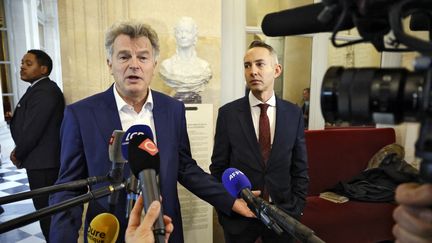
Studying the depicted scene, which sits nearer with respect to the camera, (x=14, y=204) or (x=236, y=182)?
(x=236, y=182)

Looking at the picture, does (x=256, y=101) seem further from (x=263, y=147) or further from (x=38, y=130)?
(x=38, y=130)

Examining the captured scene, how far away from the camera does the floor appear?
280 cm

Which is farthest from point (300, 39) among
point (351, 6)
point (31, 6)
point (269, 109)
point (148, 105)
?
point (31, 6)

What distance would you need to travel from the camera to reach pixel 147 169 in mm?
604

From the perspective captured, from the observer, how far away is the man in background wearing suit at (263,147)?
5.22 ft

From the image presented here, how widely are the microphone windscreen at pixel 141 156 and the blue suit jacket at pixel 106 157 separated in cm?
42

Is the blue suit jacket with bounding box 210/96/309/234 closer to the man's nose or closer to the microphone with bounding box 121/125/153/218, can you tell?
the man's nose

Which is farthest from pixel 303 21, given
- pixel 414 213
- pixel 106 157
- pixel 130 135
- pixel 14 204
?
pixel 14 204

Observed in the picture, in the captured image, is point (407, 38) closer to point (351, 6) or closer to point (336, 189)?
point (351, 6)

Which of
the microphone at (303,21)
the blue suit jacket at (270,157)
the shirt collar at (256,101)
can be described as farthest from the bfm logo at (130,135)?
the shirt collar at (256,101)

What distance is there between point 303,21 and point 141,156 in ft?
1.40

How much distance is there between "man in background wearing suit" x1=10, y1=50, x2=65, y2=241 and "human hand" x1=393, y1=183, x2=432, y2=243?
2451 mm

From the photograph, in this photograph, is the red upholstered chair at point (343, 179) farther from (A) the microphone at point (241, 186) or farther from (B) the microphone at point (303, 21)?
(B) the microphone at point (303, 21)

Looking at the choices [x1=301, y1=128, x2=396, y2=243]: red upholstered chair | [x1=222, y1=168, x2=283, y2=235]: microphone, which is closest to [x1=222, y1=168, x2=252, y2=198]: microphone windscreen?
[x1=222, y1=168, x2=283, y2=235]: microphone
